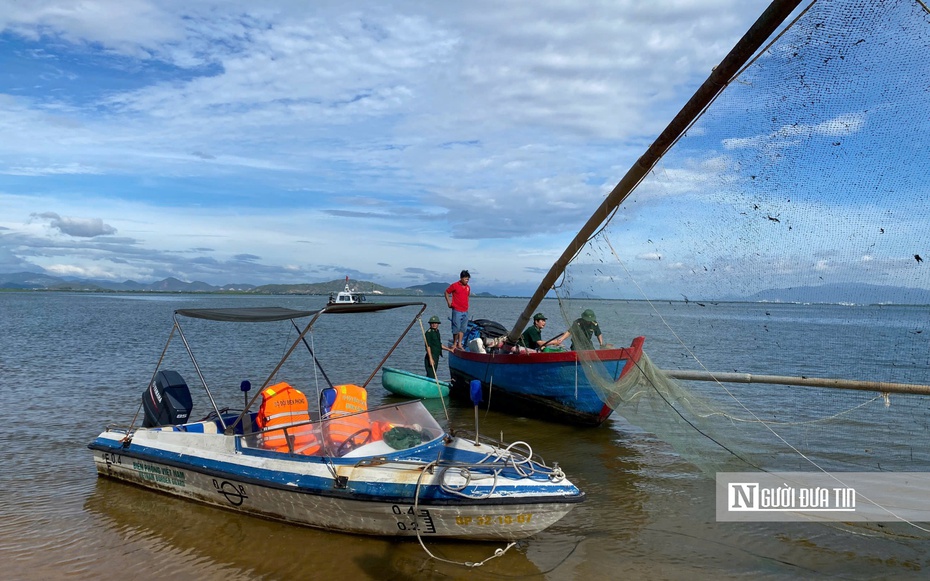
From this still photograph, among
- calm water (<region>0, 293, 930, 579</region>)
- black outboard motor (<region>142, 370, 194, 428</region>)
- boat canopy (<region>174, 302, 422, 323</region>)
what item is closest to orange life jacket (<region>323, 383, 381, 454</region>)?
calm water (<region>0, 293, 930, 579</region>)

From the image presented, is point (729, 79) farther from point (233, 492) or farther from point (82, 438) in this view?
point (82, 438)

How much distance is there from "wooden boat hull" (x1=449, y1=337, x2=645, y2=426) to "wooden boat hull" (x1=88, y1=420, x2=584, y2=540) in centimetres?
427

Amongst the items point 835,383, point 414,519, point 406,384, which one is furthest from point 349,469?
point 406,384

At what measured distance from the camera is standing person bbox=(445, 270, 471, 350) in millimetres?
15945

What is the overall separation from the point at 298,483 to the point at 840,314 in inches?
250

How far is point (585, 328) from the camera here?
11266 mm

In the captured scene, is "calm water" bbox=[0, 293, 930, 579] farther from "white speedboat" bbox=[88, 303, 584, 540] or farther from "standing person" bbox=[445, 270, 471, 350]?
"standing person" bbox=[445, 270, 471, 350]

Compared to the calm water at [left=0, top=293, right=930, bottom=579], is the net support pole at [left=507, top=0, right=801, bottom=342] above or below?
above

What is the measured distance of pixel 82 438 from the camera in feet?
38.3

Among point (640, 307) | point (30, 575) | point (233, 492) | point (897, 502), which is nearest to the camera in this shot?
point (30, 575)

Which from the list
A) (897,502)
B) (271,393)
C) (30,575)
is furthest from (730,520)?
(30,575)

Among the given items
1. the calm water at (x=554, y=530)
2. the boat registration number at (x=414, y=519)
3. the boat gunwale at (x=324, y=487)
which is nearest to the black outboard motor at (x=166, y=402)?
the boat gunwale at (x=324, y=487)

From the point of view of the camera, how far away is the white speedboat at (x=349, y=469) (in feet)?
21.4

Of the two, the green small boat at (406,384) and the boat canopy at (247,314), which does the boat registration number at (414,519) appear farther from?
the green small boat at (406,384)
